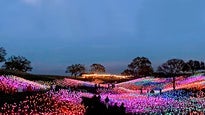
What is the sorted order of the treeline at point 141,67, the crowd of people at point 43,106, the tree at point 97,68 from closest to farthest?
the crowd of people at point 43,106 → the treeline at point 141,67 → the tree at point 97,68

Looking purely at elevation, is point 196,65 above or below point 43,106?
above

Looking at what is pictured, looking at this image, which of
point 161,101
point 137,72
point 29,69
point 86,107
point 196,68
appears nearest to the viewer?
point 86,107

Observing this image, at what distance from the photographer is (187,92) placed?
33.3 metres

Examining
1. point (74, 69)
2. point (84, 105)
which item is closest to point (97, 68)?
point (74, 69)

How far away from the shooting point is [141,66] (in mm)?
73500

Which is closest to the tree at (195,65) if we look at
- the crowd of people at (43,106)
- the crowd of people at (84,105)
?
the crowd of people at (84,105)

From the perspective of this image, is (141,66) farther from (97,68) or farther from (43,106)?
(43,106)

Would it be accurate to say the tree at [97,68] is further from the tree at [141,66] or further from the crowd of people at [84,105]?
the crowd of people at [84,105]

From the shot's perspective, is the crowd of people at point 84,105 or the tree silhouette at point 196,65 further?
the tree silhouette at point 196,65

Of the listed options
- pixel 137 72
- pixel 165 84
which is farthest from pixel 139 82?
pixel 137 72

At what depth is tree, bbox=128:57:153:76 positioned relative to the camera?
71.9 metres

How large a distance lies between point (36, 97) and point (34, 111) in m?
2.63

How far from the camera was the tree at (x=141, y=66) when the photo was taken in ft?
236

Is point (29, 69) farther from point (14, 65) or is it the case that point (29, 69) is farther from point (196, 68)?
point (196, 68)
